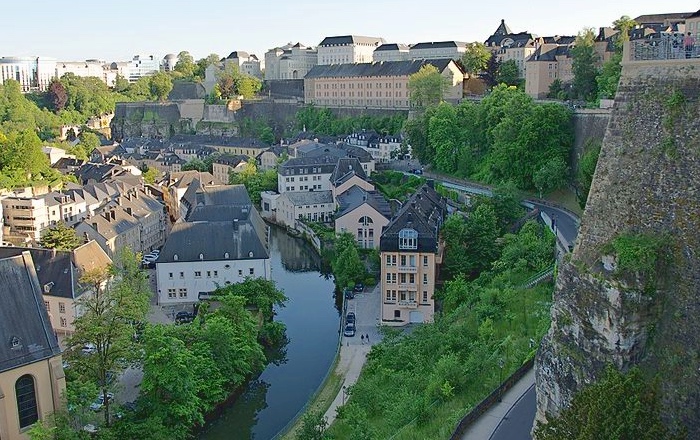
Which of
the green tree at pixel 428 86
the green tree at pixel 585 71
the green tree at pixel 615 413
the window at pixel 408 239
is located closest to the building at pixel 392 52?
the green tree at pixel 428 86

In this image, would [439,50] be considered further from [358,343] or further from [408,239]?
[358,343]

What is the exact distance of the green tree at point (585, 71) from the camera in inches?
2005

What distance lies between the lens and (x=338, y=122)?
81.3m

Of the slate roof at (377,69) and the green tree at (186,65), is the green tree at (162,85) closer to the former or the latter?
the green tree at (186,65)

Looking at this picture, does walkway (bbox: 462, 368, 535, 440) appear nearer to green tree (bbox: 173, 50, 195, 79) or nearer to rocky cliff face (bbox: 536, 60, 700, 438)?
rocky cliff face (bbox: 536, 60, 700, 438)

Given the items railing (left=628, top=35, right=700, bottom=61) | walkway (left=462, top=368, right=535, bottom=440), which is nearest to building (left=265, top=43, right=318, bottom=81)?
walkway (left=462, top=368, right=535, bottom=440)

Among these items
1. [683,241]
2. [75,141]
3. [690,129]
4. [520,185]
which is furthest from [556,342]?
[75,141]

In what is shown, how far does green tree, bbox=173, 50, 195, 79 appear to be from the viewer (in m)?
123

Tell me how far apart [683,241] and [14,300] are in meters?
17.2

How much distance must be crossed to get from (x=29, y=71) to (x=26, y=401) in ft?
498

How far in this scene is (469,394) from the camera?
18453mm

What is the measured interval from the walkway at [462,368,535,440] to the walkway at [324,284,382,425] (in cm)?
651

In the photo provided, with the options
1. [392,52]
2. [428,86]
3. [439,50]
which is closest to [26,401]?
[428,86]

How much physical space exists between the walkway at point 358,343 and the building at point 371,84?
4228 centimetres
